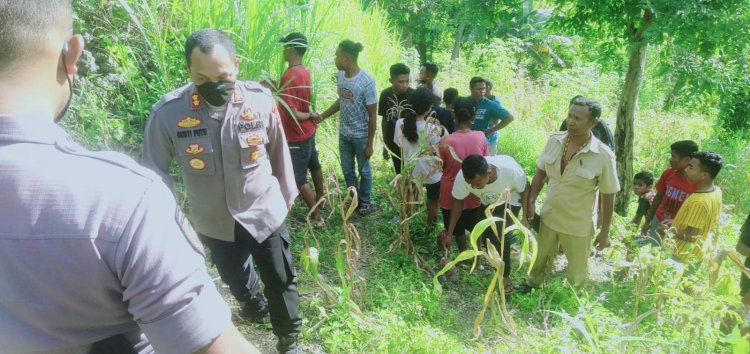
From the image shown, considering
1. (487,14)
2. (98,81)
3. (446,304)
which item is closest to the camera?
(98,81)

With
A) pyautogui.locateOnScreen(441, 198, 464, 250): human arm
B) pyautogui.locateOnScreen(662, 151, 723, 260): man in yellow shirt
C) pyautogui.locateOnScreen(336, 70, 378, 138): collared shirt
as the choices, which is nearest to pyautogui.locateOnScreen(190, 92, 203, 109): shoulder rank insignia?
pyautogui.locateOnScreen(441, 198, 464, 250): human arm

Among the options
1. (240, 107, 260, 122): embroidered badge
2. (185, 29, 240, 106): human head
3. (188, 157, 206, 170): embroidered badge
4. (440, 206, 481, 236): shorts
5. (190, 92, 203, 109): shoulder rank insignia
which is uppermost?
(185, 29, 240, 106): human head

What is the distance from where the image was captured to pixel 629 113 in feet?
16.4

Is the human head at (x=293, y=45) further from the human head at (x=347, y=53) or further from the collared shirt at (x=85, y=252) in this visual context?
the collared shirt at (x=85, y=252)

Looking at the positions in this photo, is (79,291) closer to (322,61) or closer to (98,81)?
(98,81)

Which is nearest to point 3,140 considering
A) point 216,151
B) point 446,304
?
point 216,151

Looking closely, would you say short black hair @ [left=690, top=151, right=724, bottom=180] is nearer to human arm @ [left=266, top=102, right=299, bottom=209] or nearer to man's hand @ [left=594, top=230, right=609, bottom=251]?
man's hand @ [left=594, top=230, right=609, bottom=251]

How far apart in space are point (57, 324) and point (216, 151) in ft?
5.06

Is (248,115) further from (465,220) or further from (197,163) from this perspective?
(465,220)

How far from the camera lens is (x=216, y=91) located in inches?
87.6

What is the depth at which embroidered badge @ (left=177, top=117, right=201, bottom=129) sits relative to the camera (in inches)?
88.9

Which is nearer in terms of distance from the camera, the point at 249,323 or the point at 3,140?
the point at 3,140

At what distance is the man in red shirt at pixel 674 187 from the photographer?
3.89m

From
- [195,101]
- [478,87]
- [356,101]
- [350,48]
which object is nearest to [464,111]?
[356,101]
